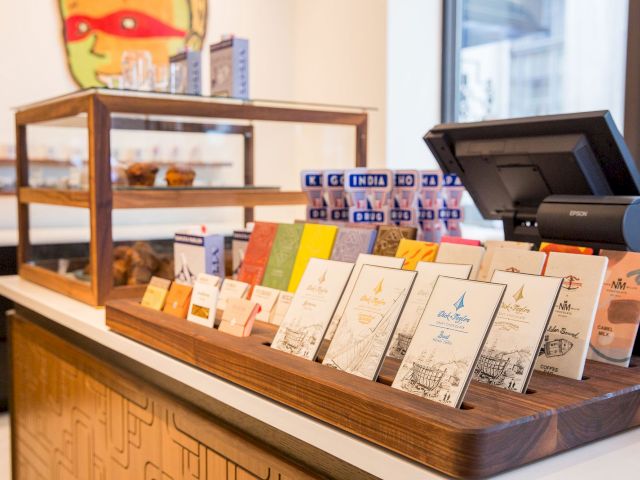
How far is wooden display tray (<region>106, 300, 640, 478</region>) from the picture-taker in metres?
0.95

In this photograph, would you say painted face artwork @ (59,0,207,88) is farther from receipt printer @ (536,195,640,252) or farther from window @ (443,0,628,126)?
receipt printer @ (536,195,640,252)

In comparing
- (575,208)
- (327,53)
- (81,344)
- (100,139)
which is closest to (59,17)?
(327,53)

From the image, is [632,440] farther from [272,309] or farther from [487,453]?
[272,309]

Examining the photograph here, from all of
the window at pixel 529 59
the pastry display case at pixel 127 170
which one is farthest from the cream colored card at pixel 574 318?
the window at pixel 529 59

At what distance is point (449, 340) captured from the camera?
1.09 metres

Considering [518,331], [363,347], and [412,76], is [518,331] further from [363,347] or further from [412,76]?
[412,76]

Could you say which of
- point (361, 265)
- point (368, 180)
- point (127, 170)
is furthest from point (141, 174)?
point (361, 265)

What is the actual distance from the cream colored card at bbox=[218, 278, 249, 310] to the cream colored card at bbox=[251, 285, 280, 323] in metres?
0.06

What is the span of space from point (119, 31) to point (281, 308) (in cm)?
370

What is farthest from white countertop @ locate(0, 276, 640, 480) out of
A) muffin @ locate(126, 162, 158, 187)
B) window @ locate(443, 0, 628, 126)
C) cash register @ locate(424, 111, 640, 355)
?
window @ locate(443, 0, 628, 126)

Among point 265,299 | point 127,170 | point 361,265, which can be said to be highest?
point 127,170

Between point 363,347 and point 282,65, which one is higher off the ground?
point 282,65

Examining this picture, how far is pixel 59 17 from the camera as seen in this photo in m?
4.61

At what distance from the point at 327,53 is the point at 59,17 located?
1737mm
